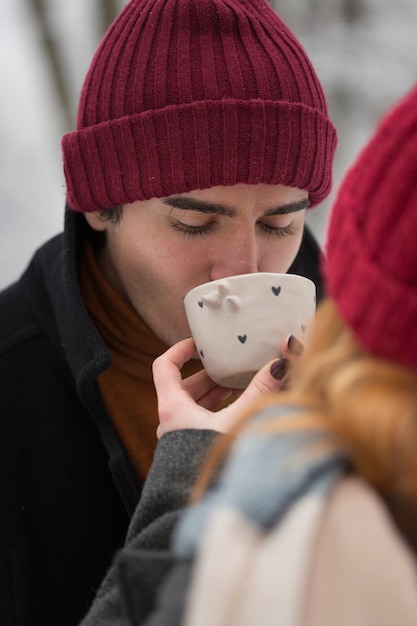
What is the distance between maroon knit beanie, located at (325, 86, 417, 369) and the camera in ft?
1.86

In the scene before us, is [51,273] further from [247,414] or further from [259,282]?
[247,414]

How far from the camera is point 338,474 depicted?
0.54 metres

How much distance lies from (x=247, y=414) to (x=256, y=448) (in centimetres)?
7

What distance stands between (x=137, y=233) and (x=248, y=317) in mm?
349

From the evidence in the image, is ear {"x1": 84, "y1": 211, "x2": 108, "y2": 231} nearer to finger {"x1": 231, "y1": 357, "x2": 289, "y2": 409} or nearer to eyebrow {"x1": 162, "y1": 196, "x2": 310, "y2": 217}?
eyebrow {"x1": 162, "y1": 196, "x2": 310, "y2": 217}

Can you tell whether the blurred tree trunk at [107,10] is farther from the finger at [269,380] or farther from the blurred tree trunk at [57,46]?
the finger at [269,380]

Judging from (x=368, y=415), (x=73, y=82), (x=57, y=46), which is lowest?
(x=73, y=82)

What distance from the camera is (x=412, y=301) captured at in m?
0.56

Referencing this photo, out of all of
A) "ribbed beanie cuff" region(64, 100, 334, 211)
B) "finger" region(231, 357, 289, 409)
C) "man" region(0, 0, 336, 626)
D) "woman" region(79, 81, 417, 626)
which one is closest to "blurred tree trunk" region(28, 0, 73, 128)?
"man" region(0, 0, 336, 626)

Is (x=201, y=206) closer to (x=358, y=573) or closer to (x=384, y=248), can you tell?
(x=384, y=248)

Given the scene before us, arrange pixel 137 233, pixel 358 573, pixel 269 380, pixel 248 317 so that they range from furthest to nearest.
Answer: pixel 137 233 < pixel 248 317 < pixel 269 380 < pixel 358 573

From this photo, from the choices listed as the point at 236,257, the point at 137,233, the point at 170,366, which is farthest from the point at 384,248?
the point at 137,233

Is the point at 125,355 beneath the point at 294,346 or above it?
beneath

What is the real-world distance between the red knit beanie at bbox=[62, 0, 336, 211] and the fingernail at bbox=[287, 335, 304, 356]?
31 centimetres
